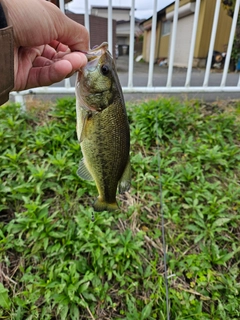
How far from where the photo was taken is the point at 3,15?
2.79 ft

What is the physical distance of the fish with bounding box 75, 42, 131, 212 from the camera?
1.00 metres

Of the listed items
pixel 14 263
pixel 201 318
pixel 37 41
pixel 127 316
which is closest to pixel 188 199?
pixel 201 318

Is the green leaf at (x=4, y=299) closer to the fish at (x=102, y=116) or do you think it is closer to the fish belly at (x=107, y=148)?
the fish belly at (x=107, y=148)

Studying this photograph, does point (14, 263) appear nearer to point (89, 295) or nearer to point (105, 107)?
point (89, 295)

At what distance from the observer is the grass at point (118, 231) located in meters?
1.76

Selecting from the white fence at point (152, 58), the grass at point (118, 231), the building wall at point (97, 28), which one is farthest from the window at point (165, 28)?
the grass at point (118, 231)

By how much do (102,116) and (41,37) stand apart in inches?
15.7

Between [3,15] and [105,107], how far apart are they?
0.46m

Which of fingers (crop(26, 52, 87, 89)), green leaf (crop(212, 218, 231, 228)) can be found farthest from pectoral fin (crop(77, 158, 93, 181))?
green leaf (crop(212, 218, 231, 228))

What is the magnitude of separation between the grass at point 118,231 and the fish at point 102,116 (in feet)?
3.29

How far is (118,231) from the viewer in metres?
2.08

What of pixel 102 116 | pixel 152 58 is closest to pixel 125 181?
pixel 102 116

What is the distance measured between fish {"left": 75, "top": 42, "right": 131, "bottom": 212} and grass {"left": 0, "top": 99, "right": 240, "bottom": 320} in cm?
100

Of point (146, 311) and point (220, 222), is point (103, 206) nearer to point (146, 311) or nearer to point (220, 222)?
point (146, 311)
